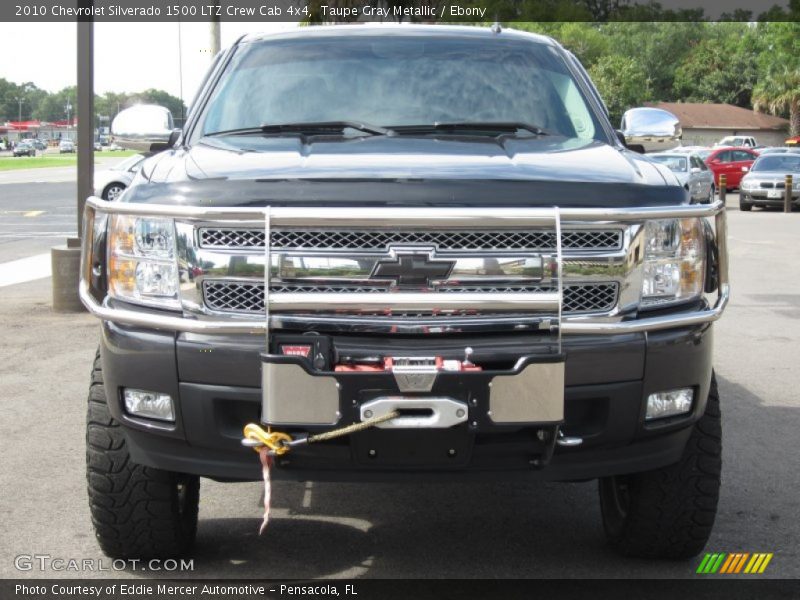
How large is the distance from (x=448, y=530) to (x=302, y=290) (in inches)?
60.9

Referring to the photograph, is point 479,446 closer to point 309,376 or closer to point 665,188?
point 309,376

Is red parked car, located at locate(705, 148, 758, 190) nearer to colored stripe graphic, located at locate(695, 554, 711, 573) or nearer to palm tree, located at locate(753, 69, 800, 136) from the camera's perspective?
colored stripe graphic, located at locate(695, 554, 711, 573)

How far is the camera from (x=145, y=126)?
5.38 m

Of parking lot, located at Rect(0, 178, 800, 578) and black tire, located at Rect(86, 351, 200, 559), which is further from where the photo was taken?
parking lot, located at Rect(0, 178, 800, 578)

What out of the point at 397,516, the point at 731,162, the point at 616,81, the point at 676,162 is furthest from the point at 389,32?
Result: the point at 616,81

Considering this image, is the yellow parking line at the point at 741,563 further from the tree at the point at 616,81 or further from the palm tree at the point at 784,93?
the tree at the point at 616,81

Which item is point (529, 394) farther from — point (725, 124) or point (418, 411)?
point (725, 124)

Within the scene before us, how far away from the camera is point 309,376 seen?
3.34 m

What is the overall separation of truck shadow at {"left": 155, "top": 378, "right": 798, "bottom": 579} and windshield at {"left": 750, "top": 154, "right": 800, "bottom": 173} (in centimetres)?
2513

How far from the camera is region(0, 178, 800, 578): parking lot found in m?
4.25

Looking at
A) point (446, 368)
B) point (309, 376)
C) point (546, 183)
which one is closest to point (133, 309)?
point (309, 376)

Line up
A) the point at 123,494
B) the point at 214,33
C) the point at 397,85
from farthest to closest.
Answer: the point at 214,33
the point at 397,85
the point at 123,494

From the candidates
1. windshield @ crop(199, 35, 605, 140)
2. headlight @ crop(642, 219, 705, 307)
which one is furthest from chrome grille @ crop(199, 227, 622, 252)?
windshield @ crop(199, 35, 605, 140)

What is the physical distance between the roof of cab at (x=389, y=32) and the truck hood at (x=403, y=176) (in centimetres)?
128
